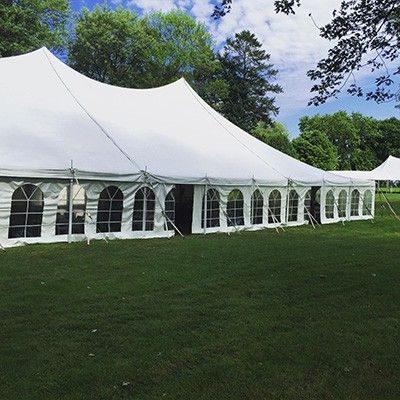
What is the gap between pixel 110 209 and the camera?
1055 cm

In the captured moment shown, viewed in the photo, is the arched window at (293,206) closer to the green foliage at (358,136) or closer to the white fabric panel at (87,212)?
the white fabric panel at (87,212)

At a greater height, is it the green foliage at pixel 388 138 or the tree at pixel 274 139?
the green foliage at pixel 388 138

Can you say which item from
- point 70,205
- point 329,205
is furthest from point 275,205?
point 70,205

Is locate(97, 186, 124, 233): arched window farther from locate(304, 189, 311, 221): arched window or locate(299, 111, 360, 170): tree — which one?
locate(299, 111, 360, 170): tree

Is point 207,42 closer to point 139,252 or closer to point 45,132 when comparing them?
point 45,132

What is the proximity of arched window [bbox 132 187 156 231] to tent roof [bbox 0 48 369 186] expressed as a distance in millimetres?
556

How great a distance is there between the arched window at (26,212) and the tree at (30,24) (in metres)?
17.8

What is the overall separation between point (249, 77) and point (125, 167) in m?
33.1

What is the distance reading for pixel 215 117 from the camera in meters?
16.0

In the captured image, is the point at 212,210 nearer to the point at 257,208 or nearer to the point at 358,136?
the point at 257,208

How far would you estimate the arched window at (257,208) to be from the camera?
1342 centimetres

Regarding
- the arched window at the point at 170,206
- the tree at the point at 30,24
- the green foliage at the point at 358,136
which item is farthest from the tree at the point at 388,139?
the arched window at the point at 170,206

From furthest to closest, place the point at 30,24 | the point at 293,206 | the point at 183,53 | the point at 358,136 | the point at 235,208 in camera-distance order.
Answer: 1. the point at 358,136
2. the point at 183,53
3. the point at 30,24
4. the point at 293,206
5. the point at 235,208

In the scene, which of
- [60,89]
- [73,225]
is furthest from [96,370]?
[60,89]
